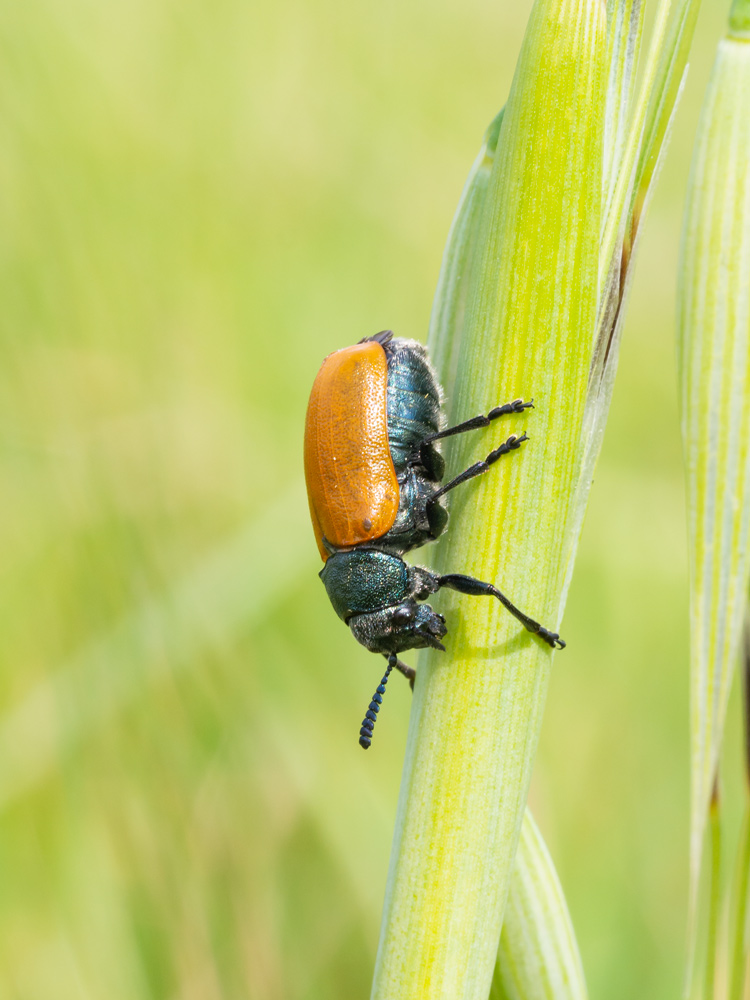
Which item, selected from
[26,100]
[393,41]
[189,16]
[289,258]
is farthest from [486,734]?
[393,41]

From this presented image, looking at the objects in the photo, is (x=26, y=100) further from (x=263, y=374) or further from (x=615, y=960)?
(x=615, y=960)

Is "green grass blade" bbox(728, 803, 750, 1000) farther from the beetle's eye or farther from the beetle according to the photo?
the beetle's eye

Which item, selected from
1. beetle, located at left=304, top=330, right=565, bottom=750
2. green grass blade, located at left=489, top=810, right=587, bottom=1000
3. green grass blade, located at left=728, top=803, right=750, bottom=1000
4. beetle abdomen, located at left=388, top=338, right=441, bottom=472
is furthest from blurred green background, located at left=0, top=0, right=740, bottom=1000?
green grass blade, located at left=728, top=803, right=750, bottom=1000

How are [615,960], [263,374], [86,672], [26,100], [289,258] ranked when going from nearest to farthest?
[86,672]
[615,960]
[26,100]
[263,374]
[289,258]

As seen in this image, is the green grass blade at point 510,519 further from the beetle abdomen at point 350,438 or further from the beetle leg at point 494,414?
the beetle abdomen at point 350,438

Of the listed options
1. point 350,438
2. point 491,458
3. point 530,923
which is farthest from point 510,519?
point 350,438

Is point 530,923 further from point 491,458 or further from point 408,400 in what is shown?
point 408,400

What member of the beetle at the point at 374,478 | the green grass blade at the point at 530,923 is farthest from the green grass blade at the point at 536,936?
the beetle at the point at 374,478
